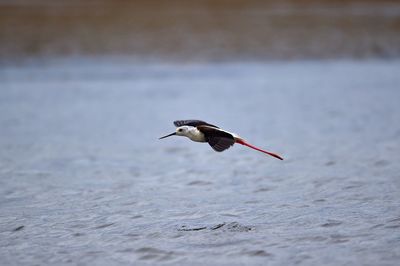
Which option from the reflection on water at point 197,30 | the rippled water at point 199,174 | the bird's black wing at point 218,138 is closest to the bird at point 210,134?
the bird's black wing at point 218,138

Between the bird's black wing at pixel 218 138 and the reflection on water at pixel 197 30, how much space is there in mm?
13274

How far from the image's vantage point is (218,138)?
645 centimetres

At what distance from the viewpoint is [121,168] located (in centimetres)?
940

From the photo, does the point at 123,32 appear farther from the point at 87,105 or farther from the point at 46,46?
the point at 87,105

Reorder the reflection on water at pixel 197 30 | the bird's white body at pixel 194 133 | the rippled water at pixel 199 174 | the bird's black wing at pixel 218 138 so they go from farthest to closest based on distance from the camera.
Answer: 1. the reflection on water at pixel 197 30
2. the bird's white body at pixel 194 133
3. the bird's black wing at pixel 218 138
4. the rippled water at pixel 199 174

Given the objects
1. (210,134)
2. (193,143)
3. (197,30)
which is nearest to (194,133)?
(210,134)

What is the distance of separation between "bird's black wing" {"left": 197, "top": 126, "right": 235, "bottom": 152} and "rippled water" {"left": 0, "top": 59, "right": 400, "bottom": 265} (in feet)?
2.28

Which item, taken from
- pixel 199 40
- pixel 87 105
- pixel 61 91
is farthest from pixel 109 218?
pixel 199 40

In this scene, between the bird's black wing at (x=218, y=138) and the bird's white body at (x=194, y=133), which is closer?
the bird's black wing at (x=218, y=138)

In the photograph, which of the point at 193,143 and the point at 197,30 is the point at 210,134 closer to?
the point at 193,143

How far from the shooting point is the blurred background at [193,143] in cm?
624

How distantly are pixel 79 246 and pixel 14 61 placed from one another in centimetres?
1389

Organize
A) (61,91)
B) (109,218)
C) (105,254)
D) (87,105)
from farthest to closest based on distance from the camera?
(61,91), (87,105), (109,218), (105,254)

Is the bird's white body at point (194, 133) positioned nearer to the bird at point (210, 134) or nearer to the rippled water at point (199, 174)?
the bird at point (210, 134)
